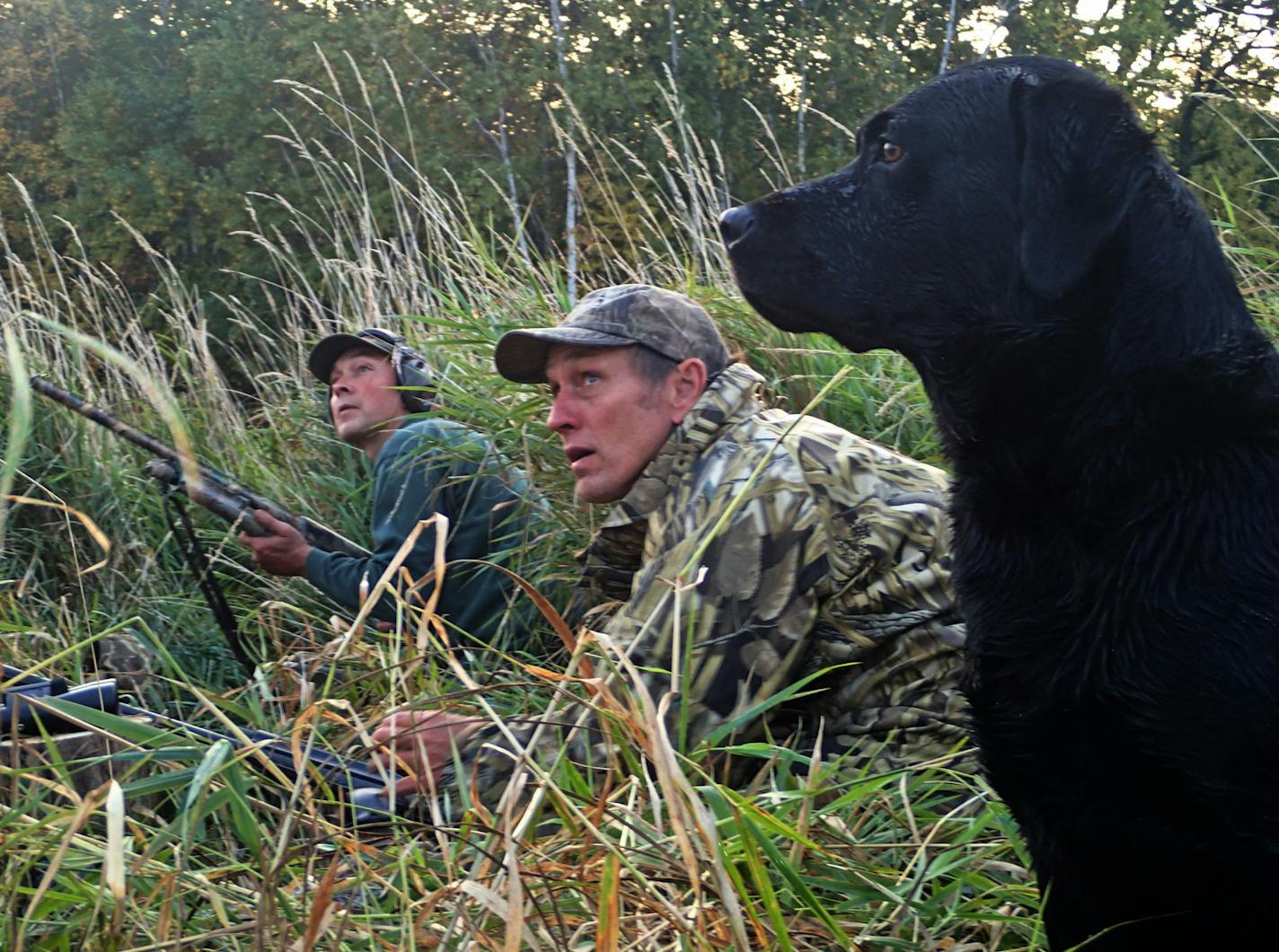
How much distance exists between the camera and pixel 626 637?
2.58 metres

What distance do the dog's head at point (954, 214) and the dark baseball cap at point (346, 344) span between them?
8.48 ft

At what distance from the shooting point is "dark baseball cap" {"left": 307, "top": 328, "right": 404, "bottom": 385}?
4.80 metres

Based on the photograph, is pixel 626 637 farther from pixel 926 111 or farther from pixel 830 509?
pixel 926 111

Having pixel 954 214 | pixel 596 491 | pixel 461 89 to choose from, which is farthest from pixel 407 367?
pixel 461 89

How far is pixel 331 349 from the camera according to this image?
4.97m

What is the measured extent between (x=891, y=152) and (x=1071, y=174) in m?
0.35

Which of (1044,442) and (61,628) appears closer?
(1044,442)

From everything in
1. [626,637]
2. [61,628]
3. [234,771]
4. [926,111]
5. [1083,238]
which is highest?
[926,111]

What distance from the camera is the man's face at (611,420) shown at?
119 inches

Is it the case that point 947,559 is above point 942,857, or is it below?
above

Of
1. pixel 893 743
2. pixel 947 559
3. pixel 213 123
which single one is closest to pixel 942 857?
pixel 893 743

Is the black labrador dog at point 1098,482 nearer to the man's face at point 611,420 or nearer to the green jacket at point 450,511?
the man's face at point 611,420

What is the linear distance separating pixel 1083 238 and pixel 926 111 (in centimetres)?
40

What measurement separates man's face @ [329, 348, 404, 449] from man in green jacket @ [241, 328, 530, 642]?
0.01 meters
